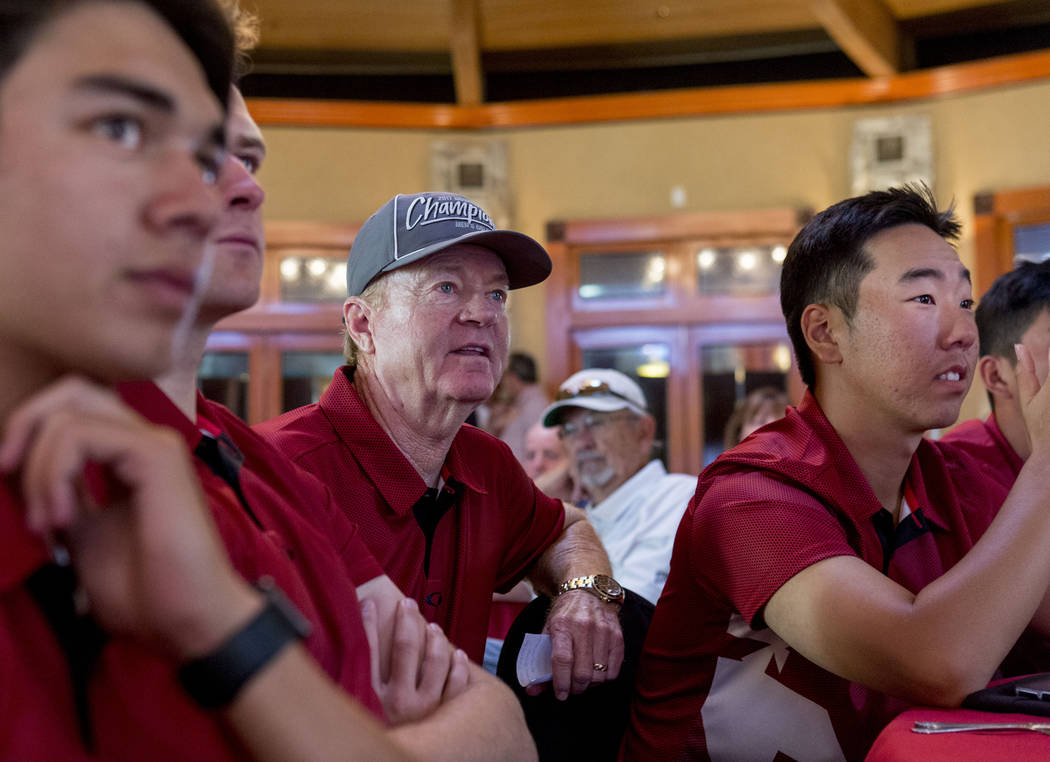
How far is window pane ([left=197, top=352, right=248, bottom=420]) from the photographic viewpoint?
22.8 ft

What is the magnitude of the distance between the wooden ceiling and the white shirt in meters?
4.19

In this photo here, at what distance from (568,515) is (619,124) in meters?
5.31

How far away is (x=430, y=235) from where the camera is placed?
181 cm

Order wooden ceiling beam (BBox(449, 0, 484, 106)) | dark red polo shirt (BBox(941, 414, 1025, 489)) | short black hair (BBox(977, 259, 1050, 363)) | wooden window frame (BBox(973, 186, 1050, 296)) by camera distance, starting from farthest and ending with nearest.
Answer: wooden ceiling beam (BBox(449, 0, 484, 106)) → wooden window frame (BBox(973, 186, 1050, 296)) → short black hair (BBox(977, 259, 1050, 363)) → dark red polo shirt (BBox(941, 414, 1025, 489))

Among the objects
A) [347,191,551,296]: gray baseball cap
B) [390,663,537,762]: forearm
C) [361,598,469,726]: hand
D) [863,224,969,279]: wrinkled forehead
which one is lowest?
[390,663,537,762]: forearm

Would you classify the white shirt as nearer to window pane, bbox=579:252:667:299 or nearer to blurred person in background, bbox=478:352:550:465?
blurred person in background, bbox=478:352:550:465

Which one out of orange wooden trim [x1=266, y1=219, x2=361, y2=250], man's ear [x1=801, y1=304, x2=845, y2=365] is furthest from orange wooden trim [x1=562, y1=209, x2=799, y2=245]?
man's ear [x1=801, y1=304, x2=845, y2=365]

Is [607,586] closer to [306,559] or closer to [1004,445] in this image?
[306,559]

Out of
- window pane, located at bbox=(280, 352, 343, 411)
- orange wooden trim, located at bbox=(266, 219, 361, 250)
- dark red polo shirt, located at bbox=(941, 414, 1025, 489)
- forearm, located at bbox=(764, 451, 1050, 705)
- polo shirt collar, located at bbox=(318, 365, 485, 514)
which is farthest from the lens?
window pane, located at bbox=(280, 352, 343, 411)

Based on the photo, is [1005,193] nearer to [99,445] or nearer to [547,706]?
[547,706]

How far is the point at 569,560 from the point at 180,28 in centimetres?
132

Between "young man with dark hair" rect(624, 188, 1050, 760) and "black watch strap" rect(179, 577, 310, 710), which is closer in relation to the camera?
"black watch strap" rect(179, 577, 310, 710)

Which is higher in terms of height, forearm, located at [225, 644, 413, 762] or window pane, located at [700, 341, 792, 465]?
forearm, located at [225, 644, 413, 762]

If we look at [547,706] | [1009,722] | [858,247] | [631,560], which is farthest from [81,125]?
[631,560]
